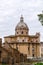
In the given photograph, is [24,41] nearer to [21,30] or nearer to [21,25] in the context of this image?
[21,30]

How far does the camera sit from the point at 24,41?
88.5 meters

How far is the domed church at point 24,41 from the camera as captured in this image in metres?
88.2

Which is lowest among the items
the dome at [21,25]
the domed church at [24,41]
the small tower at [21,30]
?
the domed church at [24,41]

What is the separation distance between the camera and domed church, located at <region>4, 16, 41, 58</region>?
88.2 meters

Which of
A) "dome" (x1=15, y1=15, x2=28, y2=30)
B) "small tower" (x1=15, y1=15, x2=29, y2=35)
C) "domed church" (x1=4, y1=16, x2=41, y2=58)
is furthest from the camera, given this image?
"dome" (x1=15, y1=15, x2=28, y2=30)

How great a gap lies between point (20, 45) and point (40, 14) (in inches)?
2574

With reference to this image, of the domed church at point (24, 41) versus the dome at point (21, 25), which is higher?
the dome at point (21, 25)

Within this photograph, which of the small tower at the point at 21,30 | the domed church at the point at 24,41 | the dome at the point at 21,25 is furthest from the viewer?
the dome at the point at 21,25

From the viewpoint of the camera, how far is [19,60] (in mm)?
52500

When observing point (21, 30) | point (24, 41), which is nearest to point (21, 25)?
point (21, 30)

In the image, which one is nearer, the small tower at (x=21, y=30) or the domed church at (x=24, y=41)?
the domed church at (x=24, y=41)

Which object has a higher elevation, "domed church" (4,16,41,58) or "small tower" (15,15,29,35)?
"small tower" (15,15,29,35)

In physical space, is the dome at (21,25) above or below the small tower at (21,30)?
above

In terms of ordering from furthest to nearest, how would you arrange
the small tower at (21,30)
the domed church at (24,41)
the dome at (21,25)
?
1. the dome at (21,25)
2. the small tower at (21,30)
3. the domed church at (24,41)
